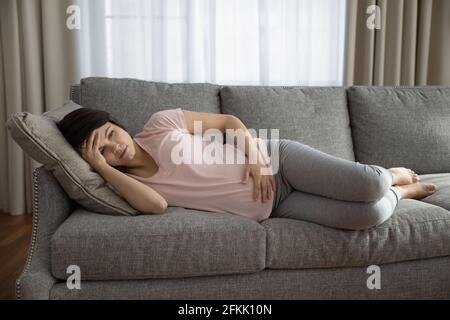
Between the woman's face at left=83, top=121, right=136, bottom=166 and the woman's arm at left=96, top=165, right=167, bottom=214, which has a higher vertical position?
the woman's face at left=83, top=121, right=136, bottom=166

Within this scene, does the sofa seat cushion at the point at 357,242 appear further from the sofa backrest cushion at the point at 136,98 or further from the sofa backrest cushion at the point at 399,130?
the sofa backrest cushion at the point at 136,98

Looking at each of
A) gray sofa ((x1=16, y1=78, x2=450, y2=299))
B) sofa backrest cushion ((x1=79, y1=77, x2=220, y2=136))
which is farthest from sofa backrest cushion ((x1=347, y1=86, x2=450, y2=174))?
sofa backrest cushion ((x1=79, y1=77, x2=220, y2=136))

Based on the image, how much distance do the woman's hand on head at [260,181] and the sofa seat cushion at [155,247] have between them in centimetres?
17

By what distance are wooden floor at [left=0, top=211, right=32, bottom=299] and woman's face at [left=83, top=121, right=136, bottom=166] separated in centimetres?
74

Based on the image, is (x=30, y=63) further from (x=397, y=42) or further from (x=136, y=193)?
(x=397, y=42)

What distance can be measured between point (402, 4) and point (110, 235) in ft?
9.00

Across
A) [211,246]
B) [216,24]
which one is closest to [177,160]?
[211,246]

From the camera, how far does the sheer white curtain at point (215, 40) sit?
3137mm

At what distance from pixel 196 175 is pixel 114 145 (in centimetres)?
32

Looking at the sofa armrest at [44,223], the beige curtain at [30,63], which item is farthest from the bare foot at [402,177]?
the beige curtain at [30,63]

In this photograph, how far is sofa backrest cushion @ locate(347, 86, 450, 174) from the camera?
2.29m

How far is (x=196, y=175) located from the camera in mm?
1665

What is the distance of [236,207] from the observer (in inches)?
64.3

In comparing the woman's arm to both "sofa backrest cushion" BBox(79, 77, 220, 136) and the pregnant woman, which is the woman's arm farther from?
"sofa backrest cushion" BBox(79, 77, 220, 136)
